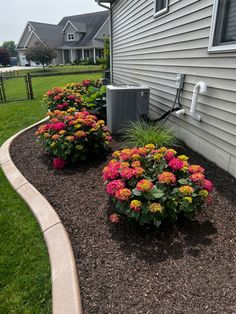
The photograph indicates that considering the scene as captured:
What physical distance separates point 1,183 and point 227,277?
2.66 meters

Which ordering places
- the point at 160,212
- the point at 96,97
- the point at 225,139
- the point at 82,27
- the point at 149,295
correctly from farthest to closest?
the point at 82,27
the point at 96,97
the point at 225,139
the point at 160,212
the point at 149,295

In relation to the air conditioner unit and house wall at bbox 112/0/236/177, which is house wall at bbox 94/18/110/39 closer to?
house wall at bbox 112/0/236/177

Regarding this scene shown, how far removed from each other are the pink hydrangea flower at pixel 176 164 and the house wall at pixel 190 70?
95 centimetres

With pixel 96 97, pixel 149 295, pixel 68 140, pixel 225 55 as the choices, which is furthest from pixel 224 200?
pixel 96 97

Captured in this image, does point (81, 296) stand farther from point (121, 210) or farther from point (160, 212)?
point (160, 212)

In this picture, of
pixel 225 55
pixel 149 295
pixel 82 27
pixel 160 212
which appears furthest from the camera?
pixel 82 27

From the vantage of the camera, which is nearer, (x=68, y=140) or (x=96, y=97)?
(x=68, y=140)

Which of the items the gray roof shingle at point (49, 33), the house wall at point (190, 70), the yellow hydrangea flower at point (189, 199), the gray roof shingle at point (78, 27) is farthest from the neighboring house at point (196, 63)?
the gray roof shingle at point (49, 33)

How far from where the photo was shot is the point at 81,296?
157cm

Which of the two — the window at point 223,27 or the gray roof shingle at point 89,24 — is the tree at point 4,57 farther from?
the window at point 223,27


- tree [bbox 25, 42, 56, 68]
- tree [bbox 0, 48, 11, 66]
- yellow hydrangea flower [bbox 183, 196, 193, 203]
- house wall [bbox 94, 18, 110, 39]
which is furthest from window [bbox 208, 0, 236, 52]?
tree [bbox 0, 48, 11, 66]

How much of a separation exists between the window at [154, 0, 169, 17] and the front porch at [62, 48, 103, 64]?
30630mm

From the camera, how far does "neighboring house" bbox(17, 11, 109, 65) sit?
112 feet

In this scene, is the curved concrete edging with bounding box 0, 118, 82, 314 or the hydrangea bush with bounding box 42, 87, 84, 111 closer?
the curved concrete edging with bounding box 0, 118, 82, 314
